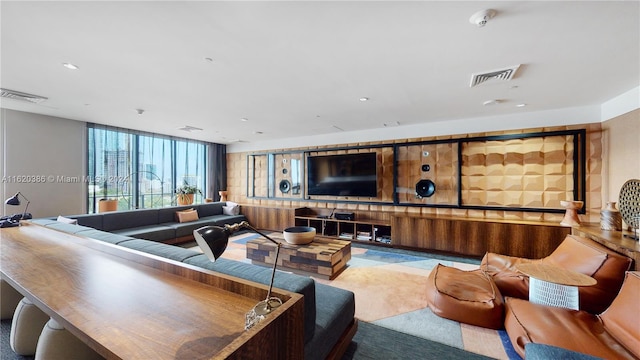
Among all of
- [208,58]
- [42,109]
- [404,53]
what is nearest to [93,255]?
[208,58]

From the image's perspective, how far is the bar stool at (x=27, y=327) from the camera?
5.20 ft

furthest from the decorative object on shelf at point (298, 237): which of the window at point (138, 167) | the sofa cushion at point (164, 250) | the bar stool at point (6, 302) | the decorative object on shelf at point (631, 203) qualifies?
the window at point (138, 167)

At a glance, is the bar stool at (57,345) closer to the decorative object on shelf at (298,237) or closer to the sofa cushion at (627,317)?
the decorative object on shelf at (298,237)

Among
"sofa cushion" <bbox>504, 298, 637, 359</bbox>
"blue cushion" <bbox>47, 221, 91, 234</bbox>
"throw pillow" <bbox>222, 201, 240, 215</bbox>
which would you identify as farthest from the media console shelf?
"blue cushion" <bbox>47, 221, 91, 234</bbox>

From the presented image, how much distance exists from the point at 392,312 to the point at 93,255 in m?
2.48

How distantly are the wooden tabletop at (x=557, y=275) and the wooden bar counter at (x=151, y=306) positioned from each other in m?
2.02

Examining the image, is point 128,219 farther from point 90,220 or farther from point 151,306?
point 151,306

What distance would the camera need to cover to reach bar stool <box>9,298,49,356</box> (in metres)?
1.58

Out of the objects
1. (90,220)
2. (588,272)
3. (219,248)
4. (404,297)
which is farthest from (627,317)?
(90,220)

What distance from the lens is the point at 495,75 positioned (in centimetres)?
254

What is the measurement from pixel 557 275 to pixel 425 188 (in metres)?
2.81

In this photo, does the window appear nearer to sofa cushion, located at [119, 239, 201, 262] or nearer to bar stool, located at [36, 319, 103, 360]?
sofa cushion, located at [119, 239, 201, 262]

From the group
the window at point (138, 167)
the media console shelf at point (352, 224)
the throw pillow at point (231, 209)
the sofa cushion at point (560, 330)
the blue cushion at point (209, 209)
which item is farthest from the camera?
the throw pillow at point (231, 209)

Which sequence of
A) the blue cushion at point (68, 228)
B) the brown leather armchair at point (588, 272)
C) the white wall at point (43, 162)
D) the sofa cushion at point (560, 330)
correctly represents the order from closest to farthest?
the sofa cushion at point (560, 330)
the brown leather armchair at point (588, 272)
the blue cushion at point (68, 228)
the white wall at point (43, 162)
